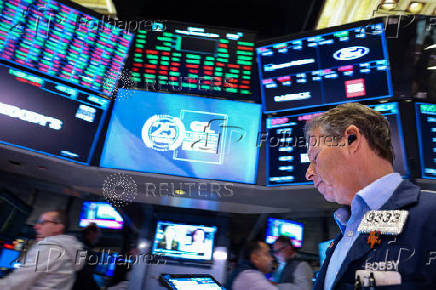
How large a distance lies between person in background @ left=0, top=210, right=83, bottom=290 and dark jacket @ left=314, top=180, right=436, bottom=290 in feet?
6.08

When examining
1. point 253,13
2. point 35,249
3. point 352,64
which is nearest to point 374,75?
point 352,64

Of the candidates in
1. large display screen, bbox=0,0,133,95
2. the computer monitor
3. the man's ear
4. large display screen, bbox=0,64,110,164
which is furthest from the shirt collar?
large display screen, bbox=0,0,133,95

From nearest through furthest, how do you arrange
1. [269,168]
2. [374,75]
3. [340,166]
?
[340,166] → [374,75] → [269,168]

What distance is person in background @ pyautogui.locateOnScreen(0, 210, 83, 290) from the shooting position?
2.09 meters

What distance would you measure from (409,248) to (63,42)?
10.8 feet

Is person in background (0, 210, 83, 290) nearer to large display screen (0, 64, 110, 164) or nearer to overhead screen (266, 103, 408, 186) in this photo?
large display screen (0, 64, 110, 164)

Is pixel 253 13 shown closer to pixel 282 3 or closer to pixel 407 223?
pixel 282 3

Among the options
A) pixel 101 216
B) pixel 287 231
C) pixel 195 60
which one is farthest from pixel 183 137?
pixel 287 231

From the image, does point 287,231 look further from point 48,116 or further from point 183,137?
point 48,116

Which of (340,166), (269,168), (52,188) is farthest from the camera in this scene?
(52,188)

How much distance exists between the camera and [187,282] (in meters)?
2.32

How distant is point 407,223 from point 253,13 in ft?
13.3

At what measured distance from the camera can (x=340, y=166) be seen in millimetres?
1063

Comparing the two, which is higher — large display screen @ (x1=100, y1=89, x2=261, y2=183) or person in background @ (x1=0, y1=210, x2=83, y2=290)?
Answer: large display screen @ (x1=100, y1=89, x2=261, y2=183)
